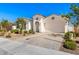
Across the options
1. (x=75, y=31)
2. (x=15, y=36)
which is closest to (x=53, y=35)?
(x=75, y=31)

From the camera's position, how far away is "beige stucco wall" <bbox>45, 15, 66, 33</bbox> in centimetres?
698

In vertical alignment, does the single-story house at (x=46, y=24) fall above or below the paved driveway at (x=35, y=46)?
above

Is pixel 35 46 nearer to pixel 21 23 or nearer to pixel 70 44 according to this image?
pixel 21 23

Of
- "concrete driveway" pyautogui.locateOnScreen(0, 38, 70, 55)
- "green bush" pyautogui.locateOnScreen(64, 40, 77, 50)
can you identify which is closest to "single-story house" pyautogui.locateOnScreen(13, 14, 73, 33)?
"green bush" pyautogui.locateOnScreen(64, 40, 77, 50)

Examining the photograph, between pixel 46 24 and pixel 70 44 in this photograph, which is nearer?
pixel 70 44

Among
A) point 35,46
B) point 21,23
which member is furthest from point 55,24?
point 21,23

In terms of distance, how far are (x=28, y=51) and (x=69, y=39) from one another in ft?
4.75

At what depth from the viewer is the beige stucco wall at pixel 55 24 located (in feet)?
22.9

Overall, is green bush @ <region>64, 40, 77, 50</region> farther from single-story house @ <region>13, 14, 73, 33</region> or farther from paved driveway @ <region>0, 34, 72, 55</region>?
single-story house @ <region>13, 14, 73, 33</region>

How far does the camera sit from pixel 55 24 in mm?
7180

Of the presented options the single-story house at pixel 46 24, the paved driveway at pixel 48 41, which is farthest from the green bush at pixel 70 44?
the single-story house at pixel 46 24

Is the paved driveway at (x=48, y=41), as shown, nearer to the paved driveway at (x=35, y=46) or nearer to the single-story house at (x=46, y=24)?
the paved driveway at (x=35, y=46)
